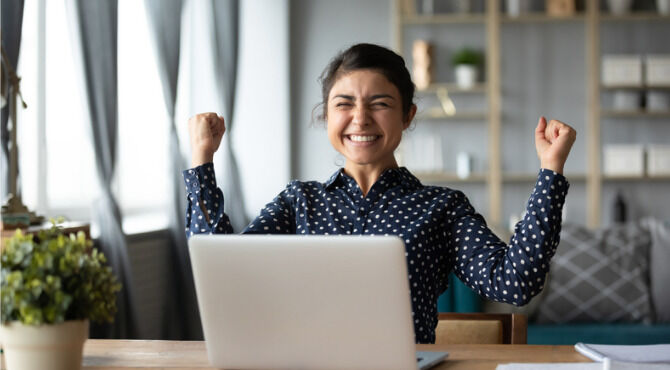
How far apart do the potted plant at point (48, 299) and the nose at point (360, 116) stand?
68 centimetres

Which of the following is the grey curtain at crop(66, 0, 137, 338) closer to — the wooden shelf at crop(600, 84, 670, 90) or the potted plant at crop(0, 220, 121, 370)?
the potted plant at crop(0, 220, 121, 370)

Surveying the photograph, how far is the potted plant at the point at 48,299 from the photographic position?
1087mm

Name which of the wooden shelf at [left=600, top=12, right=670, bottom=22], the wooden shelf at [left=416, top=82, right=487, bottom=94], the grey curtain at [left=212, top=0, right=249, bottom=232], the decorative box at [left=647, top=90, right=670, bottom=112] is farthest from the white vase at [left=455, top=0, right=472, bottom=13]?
the grey curtain at [left=212, top=0, right=249, bottom=232]

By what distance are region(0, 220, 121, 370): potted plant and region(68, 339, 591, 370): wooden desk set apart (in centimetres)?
19

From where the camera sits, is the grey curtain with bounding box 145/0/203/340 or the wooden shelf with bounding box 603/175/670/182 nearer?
the grey curtain with bounding box 145/0/203/340

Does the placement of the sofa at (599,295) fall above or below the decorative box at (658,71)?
below

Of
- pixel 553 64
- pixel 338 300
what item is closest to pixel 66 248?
pixel 338 300

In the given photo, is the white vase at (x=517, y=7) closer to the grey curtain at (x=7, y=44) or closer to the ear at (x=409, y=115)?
the grey curtain at (x=7, y=44)

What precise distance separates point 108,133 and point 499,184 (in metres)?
3.35

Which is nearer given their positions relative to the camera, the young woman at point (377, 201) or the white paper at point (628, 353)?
the white paper at point (628, 353)

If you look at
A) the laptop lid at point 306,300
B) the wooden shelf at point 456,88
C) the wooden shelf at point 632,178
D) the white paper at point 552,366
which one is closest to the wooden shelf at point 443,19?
the wooden shelf at point 456,88

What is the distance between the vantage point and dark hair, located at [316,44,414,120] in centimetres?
173

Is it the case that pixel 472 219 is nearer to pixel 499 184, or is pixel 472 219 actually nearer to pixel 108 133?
pixel 108 133

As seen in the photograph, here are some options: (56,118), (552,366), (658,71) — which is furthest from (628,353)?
(658,71)
